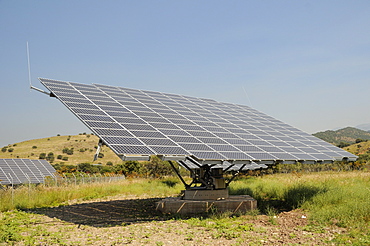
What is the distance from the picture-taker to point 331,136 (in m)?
132

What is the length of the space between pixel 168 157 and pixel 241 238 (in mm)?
3891

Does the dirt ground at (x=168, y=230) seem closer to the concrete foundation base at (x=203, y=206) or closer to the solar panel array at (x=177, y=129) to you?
the concrete foundation base at (x=203, y=206)

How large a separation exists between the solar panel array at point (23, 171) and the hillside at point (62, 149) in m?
52.9

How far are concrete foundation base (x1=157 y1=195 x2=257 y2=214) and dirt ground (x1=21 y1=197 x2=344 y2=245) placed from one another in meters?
0.70

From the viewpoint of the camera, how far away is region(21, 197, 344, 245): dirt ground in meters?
9.92

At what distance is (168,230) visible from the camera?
11.5m

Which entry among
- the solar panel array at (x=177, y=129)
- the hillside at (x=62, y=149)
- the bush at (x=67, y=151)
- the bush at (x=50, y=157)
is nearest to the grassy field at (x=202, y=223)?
the solar panel array at (x=177, y=129)

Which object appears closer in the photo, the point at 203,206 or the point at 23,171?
the point at 203,206

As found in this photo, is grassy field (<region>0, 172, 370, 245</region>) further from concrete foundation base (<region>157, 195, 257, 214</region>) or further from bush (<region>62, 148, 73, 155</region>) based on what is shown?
bush (<region>62, 148, 73, 155</region>)

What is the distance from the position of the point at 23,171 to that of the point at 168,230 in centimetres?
2686

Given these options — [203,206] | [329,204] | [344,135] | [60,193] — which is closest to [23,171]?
[60,193]

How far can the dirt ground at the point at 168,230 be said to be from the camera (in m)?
9.92

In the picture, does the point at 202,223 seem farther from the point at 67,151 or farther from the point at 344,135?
the point at 344,135

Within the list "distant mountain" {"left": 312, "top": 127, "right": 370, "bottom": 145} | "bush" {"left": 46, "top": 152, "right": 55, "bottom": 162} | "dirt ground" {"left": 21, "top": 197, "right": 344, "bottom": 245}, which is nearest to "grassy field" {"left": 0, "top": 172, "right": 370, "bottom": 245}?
"dirt ground" {"left": 21, "top": 197, "right": 344, "bottom": 245}
